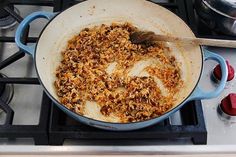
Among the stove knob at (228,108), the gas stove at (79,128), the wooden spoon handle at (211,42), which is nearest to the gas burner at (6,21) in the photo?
the gas stove at (79,128)

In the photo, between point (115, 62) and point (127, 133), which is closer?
point (127, 133)

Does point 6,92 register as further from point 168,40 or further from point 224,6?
point 224,6

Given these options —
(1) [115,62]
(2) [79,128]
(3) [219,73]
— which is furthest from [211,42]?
(2) [79,128]

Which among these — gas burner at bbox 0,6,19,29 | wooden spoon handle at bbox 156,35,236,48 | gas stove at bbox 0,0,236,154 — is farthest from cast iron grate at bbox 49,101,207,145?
gas burner at bbox 0,6,19,29

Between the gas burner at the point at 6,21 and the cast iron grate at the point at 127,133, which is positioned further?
the gas burner at the point at 6,21

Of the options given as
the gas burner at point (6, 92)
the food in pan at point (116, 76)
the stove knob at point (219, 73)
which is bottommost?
the gas burner at point (6, 92)

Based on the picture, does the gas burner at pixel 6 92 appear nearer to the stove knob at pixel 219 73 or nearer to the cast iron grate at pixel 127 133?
the cast iron grate at pixel 127 133

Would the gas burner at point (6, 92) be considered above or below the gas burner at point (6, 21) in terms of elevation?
below

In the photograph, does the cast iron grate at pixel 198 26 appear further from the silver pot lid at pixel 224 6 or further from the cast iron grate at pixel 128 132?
the cast iron grate at pixel 128 132
